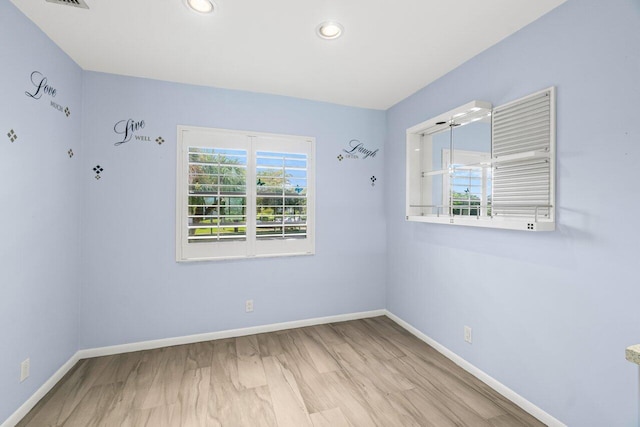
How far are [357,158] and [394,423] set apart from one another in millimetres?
2521

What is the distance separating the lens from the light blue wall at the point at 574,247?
55.6 inches

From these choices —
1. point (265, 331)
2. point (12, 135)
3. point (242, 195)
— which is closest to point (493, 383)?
point (265, 331)

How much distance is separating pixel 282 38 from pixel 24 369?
2749 mm

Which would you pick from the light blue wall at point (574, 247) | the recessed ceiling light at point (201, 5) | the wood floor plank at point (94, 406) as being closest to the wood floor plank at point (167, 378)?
the wood floor plank at point (94, 406)

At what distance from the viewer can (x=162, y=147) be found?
269cm

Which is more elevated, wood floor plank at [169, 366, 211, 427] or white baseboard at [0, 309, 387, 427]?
white baseboard at [0, 309, 387, 427]

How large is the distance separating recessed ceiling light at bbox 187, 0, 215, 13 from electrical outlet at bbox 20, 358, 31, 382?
2435mm

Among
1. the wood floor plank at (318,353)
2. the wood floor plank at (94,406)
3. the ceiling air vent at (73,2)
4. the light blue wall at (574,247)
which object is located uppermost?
the ceiling air vent at (73,2)

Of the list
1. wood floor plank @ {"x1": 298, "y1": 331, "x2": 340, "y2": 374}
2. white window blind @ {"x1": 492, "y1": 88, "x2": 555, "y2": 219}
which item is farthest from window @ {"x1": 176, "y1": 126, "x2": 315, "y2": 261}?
white window blind @ {"x1": 492, "y1": 88, "x2": 555, "y2": 219}

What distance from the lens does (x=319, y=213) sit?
321 cm

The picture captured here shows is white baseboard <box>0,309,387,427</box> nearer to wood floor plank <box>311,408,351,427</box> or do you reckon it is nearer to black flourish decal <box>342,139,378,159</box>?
wood floor plank <box>311,408,351,427</box>

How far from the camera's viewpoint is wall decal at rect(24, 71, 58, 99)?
74.7 inches

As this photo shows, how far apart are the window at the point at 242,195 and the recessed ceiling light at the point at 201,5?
1.20 metres

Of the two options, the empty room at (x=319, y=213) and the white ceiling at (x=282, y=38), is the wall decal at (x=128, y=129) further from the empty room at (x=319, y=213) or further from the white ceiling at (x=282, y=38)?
the white ceiling at (x=282, y=38)
